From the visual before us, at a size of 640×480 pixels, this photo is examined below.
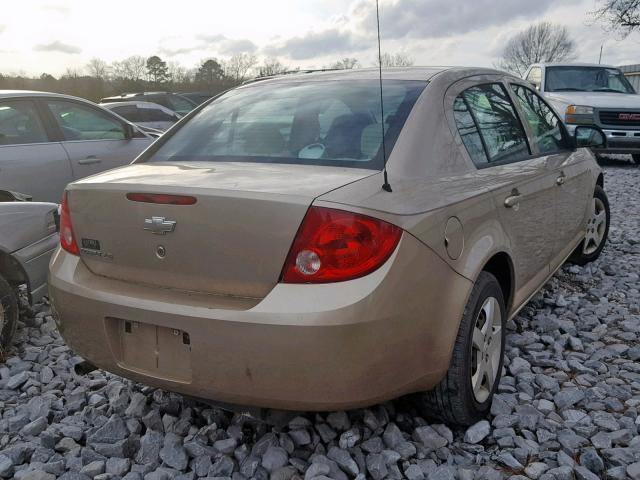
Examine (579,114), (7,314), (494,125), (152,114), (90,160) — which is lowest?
(7,314)

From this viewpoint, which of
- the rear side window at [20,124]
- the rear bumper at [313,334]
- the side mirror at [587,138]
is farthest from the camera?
the rear side window at [20,124]

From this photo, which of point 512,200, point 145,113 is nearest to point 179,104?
point 145,113

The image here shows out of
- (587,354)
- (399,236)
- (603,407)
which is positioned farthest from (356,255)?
(587,354)

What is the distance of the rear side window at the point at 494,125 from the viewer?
2.76 metres

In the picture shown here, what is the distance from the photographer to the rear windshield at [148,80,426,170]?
238cm

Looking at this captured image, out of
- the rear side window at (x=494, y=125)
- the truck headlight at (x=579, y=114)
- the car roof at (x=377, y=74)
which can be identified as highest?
the car roof at (x=377, y=74)

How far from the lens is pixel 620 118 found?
10125 millimetres

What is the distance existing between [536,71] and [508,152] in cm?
935

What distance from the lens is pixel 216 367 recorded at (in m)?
2.00

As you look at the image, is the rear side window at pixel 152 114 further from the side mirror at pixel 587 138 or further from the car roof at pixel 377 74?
the side mirror at pixel 587 138

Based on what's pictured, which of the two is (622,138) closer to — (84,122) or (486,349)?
(84,122)

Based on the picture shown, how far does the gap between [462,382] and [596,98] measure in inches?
376

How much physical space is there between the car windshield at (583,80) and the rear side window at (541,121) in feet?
24.5

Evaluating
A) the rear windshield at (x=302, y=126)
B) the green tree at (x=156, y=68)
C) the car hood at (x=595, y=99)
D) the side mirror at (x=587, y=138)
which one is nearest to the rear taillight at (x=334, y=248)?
the rear windshield at (x=302, y=126)
